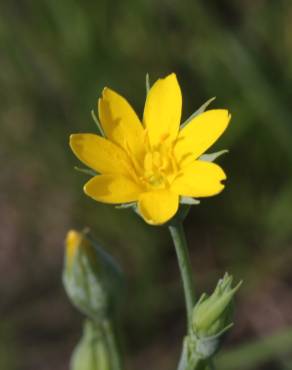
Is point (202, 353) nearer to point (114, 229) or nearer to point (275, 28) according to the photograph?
point (114, 229)

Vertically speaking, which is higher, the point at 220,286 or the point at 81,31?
the point at 81,31

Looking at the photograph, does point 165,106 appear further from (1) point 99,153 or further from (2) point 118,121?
(1) point 99,153

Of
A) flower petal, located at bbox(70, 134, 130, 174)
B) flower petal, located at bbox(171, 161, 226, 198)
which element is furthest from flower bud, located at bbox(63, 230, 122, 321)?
flower petal, located at bbox(171, 161, 226, 198)

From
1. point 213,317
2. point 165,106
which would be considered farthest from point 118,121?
point 213,317

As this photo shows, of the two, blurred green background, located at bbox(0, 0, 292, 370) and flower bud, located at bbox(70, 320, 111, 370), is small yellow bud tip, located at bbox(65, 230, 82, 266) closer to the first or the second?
flower bud, located at bbox(70, 320, 111, 370)

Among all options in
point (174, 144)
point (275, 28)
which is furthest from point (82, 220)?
point (174, 144)

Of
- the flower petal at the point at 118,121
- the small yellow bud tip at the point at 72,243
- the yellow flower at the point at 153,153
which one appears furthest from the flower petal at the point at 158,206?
the small yellow bud tip at the point at 72,243
